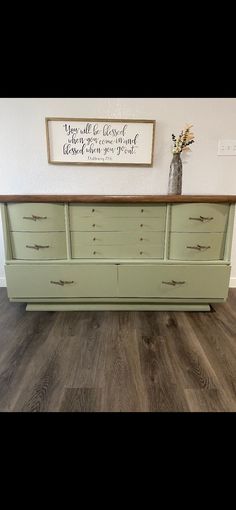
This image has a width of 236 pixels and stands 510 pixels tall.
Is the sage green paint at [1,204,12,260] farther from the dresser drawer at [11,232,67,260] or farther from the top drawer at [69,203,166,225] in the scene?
the top drawer at [69,203,166,225]

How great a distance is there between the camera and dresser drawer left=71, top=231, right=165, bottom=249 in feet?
6.35

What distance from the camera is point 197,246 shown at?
1.93 metres

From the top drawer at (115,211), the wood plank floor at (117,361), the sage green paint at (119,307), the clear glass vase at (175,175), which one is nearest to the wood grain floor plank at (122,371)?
the wood plank floor at (117,361)

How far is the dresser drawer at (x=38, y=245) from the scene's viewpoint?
192 centimetres

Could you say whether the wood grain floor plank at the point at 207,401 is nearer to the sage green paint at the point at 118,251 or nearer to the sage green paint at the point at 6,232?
the sage green paint at the point at 118,251

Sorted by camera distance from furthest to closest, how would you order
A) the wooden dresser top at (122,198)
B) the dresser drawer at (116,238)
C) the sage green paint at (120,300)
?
the sage green paint at (120,300), the dresser drawer at (116,238), the wooden dresser top at (122,198)

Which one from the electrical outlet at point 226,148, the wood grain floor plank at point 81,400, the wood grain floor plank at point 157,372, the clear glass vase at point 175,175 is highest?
the electrical outlet at point 226,148

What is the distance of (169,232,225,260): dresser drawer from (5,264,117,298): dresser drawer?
473 mm

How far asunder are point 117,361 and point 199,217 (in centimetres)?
109

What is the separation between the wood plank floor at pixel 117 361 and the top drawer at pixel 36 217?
0.67 meters
